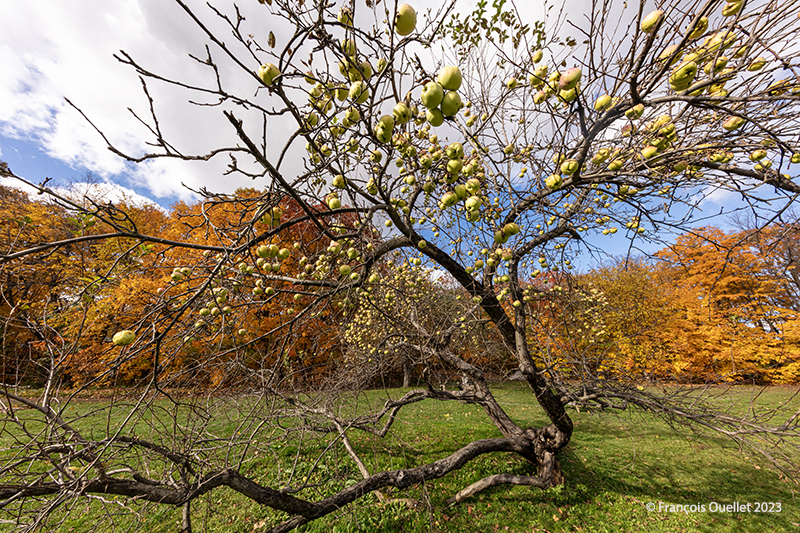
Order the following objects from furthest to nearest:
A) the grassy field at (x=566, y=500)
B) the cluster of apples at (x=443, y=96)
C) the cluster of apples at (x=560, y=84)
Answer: the grassy field at (x=566, y=500) → the cluster of apples at (x=560, y=84) → the cluster of apples at (x=443, y=96)

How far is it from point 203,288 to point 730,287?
18.5 metres

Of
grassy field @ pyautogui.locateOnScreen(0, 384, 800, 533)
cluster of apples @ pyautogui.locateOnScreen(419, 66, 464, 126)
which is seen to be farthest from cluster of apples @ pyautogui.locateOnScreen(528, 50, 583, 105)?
grassy field @ pyautogui.locateOnScreen(0, 384, 800, 533)

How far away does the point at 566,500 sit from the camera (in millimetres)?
4098

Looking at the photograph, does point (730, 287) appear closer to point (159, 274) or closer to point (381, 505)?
point (381, 505)

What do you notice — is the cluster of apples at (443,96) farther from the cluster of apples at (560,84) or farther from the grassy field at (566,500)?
the grassy field at (566,500)

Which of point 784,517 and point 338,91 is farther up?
point 338,91

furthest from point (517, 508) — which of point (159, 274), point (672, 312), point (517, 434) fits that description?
point (159, 274)

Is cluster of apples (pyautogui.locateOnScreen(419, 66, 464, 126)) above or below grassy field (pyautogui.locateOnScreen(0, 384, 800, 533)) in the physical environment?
above

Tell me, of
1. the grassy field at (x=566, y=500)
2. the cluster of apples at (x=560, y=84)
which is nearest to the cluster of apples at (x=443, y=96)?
the cluster of apples at (x=560, y=84)

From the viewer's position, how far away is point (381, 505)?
396cm

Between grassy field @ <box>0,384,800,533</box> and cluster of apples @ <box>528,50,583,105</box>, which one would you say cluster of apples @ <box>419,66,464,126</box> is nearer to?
cluster of apples @ <box>528,50,583,105</box>

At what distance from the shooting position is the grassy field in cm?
370

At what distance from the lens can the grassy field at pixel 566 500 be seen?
3697mm

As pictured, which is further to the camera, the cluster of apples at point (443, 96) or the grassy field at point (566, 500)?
the grassy field at point (566, 500)
